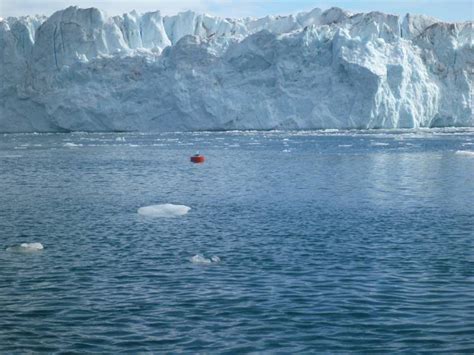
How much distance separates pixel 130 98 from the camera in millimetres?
64500

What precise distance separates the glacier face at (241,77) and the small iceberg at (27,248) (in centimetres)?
4741

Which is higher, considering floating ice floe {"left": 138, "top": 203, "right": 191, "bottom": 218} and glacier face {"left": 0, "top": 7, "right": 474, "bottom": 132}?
glacier face {"left": 0, "top": 7, "right": 474, "bottom": 132}

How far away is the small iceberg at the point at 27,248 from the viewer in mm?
13289

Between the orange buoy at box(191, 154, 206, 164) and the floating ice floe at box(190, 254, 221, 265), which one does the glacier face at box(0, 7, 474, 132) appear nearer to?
the orange buoy at box(191, 154, 206, 164)

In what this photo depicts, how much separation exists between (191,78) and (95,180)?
3590 centimetres

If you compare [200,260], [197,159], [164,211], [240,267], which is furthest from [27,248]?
[197,159]

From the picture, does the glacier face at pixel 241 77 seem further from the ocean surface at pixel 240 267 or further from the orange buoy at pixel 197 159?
the ocean surface at pixel 240 267

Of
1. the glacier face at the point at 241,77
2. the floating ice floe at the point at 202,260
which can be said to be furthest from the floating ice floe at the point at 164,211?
the glacier face at the point at 241,77

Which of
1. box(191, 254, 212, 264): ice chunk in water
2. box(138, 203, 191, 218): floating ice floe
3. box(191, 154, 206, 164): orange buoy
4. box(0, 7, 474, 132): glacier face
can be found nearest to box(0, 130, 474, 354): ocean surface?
box(191, 254, 212, 264): ice chunk in water

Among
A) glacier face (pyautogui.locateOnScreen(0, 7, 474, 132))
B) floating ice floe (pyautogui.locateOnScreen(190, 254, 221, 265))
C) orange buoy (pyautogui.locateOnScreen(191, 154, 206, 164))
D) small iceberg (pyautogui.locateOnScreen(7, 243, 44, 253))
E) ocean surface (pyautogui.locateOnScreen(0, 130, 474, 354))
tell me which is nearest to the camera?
ocean surface (pyautogui.locateOnScreen(0, 130, 474, 354))

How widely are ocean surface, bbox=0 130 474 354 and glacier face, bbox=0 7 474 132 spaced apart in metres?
34.9

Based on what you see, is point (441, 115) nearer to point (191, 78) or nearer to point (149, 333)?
point (191, 78)

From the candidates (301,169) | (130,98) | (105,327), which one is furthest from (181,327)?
(130,98)

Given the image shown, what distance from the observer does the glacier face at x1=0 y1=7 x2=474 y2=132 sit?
60531 mm
